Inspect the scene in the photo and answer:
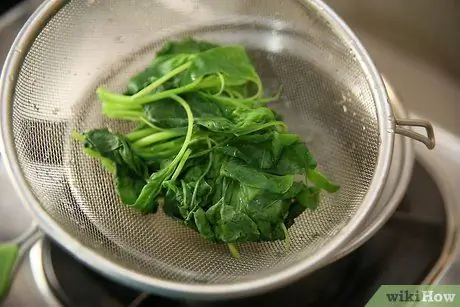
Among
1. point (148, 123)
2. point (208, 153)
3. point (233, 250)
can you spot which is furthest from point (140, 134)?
point (233, 250)

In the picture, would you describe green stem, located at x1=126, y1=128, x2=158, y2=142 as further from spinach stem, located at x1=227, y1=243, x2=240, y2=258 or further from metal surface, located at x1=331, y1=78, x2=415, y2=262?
metal surface, located at x1=331, y1=78, x2=415, y2=262

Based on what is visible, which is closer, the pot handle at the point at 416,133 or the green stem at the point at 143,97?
the pot handle at the point at 416,133

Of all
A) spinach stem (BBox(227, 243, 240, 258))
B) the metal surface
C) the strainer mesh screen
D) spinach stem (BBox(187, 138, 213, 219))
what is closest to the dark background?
the strainer mesh screen

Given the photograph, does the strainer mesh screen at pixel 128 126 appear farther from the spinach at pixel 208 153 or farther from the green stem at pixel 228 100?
the green stem at pixel 228 100

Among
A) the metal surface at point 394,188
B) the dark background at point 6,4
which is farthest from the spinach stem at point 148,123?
the dark background at point 6,4

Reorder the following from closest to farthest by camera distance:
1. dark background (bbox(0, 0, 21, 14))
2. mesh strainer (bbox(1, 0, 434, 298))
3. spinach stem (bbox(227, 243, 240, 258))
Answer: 1. mesh strainer (bbox(1, 0, 434, 298))
2. spinach stem (bbox(227, 243, 240, 258))
3. dark background (bbox(0, 0, 21, 14))

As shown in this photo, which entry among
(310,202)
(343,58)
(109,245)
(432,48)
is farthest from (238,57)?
(432,48)

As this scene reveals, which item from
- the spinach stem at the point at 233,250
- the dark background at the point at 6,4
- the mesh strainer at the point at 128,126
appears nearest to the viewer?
the mesh strainer at the point at 128,126
